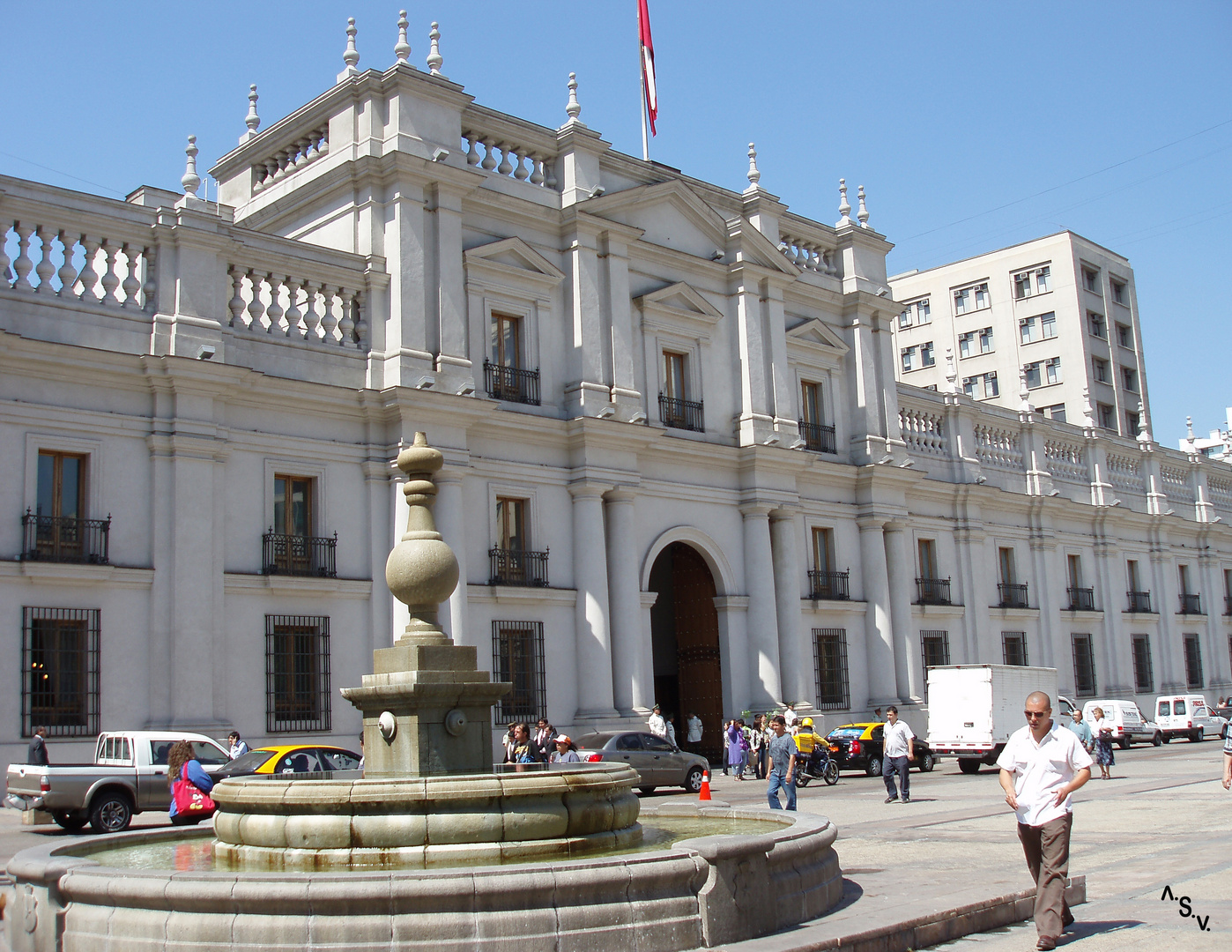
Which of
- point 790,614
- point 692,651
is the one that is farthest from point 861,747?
point 692,651

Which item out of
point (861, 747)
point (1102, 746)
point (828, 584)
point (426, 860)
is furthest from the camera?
point (828, 584)

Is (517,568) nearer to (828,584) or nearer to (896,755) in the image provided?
(896,755)

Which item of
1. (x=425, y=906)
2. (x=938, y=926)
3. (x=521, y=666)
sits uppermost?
(x=521, y=666)

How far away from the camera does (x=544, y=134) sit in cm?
2902

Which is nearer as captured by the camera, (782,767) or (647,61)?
(782,767)

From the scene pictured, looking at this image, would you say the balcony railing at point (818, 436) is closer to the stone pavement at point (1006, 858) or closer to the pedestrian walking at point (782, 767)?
the stone pavement at point (1006, 858)

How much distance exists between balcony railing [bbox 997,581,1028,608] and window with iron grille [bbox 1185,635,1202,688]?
42.6 feet

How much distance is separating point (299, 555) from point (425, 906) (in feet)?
55.5

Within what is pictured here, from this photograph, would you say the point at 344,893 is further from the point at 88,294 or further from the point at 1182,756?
the point at 1182,756

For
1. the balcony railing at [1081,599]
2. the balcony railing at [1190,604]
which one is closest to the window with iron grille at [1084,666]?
the balcony railing at [1081,599]

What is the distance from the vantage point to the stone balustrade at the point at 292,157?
90.1 feet

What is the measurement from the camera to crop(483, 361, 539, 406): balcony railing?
27.1 metres

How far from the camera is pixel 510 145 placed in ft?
93.8

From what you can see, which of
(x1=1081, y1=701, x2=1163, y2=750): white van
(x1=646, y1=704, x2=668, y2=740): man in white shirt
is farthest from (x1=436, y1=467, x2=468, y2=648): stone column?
(x1=1081, y1=701, x2=1163, y2=750): white van
